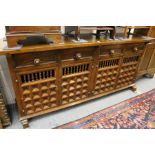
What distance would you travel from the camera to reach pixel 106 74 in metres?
1.73

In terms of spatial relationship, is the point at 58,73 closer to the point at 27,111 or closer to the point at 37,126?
the point at 27,111

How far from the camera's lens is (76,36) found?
4.47 ft

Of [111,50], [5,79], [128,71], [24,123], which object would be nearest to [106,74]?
[111,50]

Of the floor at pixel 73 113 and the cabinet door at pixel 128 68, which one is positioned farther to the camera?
the cabinet door at pixel 128 68

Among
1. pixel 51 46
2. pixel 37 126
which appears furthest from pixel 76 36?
pixel 37 126

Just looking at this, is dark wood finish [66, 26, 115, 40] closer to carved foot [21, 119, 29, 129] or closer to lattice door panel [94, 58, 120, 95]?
lattice door panel [94, 58, 120, 95]

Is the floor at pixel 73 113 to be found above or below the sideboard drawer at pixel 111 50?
below

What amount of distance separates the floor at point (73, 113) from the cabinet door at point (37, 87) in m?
0.16

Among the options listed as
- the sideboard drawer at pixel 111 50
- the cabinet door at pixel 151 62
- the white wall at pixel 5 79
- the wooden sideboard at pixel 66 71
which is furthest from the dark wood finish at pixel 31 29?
the cabinet door at pixel 151 62

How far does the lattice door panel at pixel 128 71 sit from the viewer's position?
185 centimetres

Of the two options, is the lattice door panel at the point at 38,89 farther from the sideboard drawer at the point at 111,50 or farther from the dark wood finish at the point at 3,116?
the sideboard drawer at the point at 111,50

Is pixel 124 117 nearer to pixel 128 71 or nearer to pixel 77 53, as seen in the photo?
pixel 128 71

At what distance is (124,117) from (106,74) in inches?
22.4

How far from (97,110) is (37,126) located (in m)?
0.75
